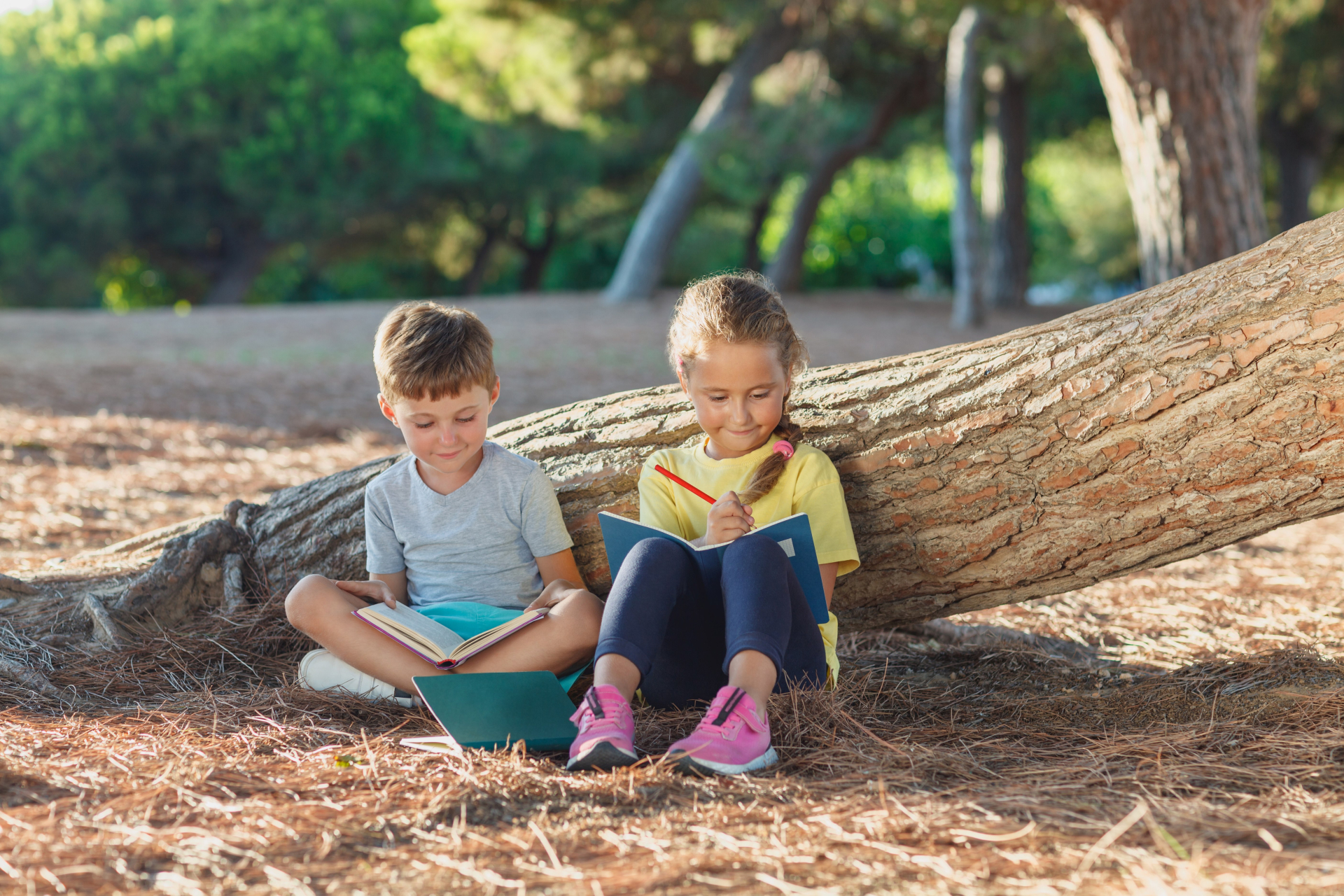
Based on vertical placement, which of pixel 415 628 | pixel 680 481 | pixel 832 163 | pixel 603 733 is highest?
pixel 832 163

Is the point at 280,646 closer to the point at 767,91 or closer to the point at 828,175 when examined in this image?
the point at 767,91

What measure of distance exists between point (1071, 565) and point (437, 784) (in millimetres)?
1460

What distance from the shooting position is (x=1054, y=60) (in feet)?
36.1

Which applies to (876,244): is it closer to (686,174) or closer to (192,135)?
(686,174)

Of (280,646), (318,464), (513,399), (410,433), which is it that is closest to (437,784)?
(410,433)

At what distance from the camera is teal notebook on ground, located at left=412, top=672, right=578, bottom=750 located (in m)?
2.06

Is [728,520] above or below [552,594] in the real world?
above

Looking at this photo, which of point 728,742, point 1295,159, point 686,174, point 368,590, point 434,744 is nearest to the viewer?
point 728,742

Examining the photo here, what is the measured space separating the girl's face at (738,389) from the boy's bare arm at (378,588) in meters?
0.86

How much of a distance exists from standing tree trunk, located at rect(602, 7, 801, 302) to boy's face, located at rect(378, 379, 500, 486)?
9088 millimetres

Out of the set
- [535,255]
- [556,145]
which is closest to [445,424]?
[556,145]

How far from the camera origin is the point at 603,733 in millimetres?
1945

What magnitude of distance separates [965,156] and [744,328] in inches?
337

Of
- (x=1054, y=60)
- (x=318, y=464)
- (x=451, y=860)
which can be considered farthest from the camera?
(x=1054, y=60)
